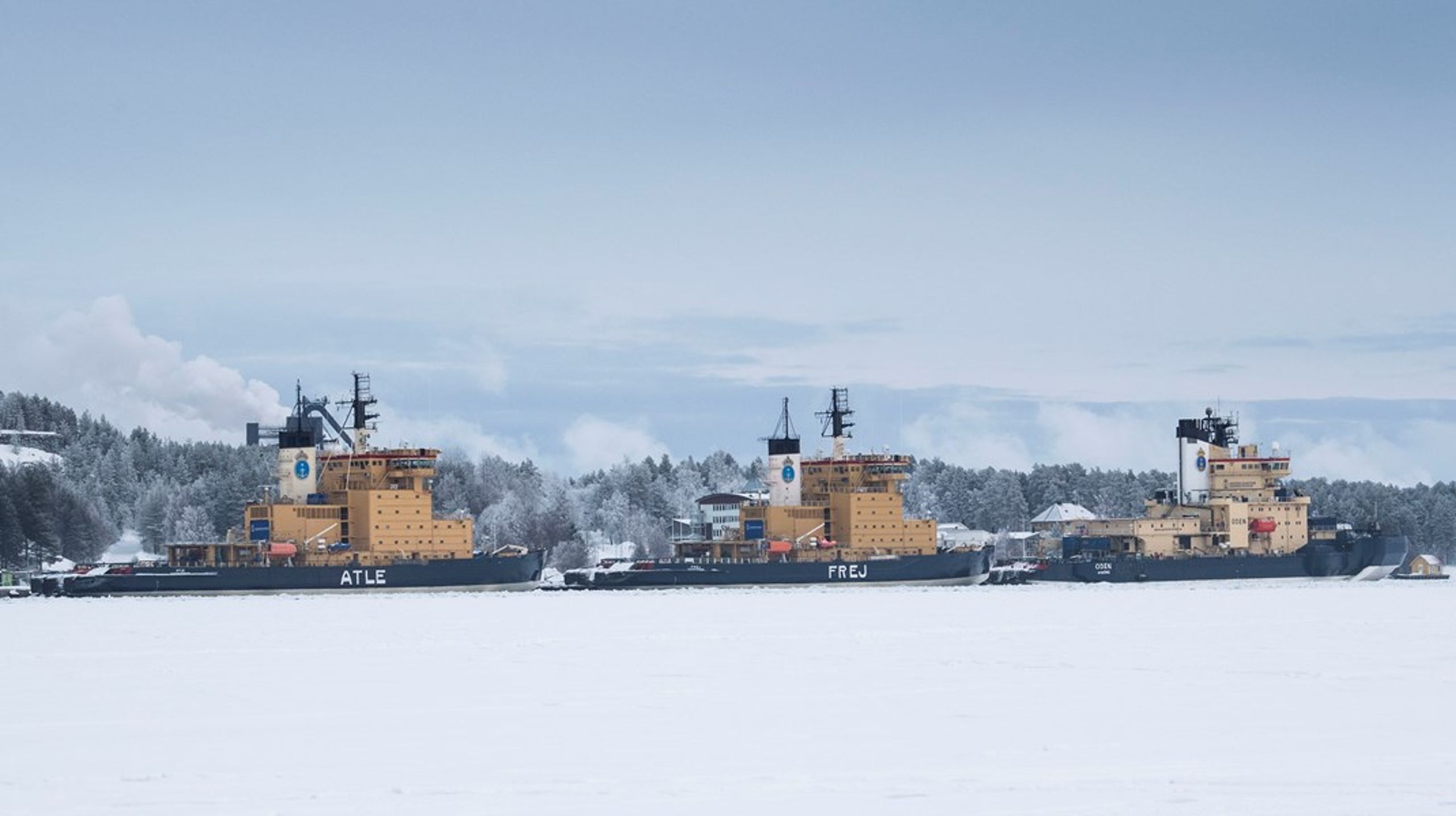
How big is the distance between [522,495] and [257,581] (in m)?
73.1

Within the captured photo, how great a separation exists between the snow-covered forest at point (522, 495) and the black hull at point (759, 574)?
113ft

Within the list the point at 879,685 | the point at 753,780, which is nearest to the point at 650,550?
the point at 879,685

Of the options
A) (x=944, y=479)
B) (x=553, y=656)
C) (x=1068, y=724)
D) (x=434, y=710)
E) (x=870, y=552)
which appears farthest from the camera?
(x=944, y=479)

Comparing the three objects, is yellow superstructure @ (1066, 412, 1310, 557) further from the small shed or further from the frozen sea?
the frozen sea

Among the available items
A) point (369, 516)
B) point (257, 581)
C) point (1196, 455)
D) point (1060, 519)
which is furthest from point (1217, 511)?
point (257, 581)

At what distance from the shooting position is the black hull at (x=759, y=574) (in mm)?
75688

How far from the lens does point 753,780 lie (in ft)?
57.4

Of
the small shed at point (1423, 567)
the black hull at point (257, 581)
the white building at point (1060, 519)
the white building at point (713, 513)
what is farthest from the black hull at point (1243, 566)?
the white building at point (713, 513)

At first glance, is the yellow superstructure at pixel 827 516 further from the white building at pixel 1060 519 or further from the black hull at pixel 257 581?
the white building at pixel 1060 519

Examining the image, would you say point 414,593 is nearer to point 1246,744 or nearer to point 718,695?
point 718,695

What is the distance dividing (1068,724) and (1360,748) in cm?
340

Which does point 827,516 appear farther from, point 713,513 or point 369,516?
point 713,513

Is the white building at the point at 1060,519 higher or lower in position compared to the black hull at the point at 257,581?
higher

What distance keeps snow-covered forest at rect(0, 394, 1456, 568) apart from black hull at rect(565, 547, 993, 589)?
34577mm
